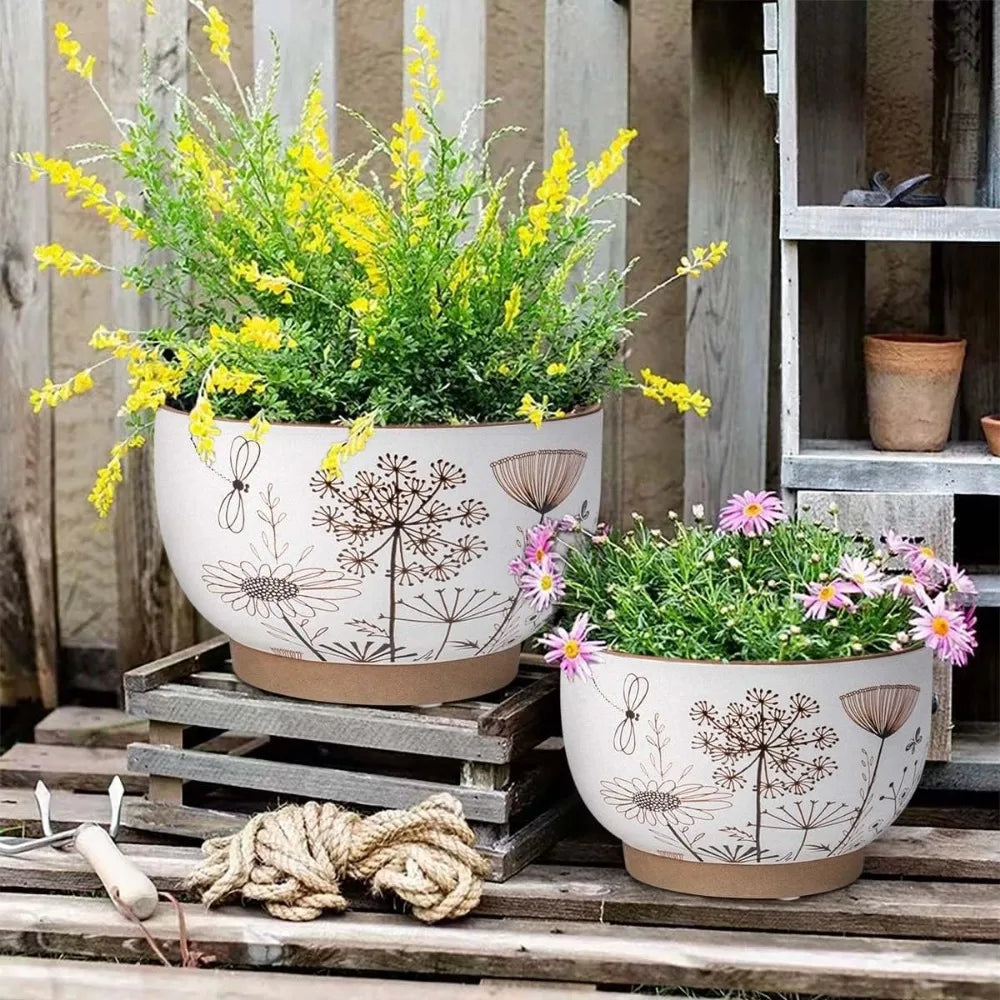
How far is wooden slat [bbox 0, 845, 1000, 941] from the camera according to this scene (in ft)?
6.00

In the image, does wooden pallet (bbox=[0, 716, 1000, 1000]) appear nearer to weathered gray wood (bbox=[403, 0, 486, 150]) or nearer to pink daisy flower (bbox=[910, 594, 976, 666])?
pink daisy flower (bbox=[910, 594, 976, 666])

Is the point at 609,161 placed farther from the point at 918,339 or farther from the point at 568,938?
the point at 568,938

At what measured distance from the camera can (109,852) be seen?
1881 mm

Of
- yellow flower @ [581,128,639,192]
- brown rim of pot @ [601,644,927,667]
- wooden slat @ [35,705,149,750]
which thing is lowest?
wooden slat @ [35,705,149,750]

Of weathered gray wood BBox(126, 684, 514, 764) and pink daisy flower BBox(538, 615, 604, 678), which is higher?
pink daisy flower BBox(538, 615, 604, 678)

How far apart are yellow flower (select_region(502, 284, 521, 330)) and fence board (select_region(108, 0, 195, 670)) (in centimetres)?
74

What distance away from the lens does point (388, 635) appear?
1.94 meters

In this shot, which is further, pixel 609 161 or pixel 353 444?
pixel 609 161

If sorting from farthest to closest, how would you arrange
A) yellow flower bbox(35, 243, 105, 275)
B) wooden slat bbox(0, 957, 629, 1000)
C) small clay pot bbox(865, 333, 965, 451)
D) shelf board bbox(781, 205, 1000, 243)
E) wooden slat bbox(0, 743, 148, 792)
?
1. wooden slat bbox(0, 743, 148, 792)
2. small clay pot bbox(865, 333, 965, 451)
3. shelf board bbox(781, 205, 1000, 243)
4. yellow flower bbox(35, 243, 105, 275)
5. wooden slat bbox(0, 957, 629, 1000)

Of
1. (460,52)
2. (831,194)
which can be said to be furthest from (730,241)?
(460,52)

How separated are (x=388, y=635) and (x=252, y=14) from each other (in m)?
1.09

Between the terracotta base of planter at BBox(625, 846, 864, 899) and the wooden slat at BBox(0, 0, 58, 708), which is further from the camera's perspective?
the wooden slat at BBox(0, 0, 58, 708)

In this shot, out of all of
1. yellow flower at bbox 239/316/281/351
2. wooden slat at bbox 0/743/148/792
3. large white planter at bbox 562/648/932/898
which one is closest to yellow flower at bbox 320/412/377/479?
yellow flower at bbox 239/316/281/351

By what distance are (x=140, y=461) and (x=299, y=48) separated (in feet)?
2.13
